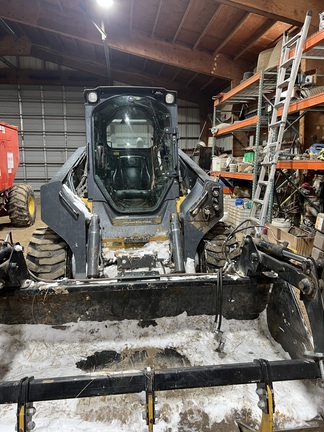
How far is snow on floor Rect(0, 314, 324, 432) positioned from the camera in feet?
4.91

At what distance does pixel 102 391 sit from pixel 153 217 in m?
2.07

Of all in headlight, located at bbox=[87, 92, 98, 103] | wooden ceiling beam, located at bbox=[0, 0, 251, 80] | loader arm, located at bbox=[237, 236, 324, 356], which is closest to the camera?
loader arm, located at bbox=[237, 236, 324, 356]

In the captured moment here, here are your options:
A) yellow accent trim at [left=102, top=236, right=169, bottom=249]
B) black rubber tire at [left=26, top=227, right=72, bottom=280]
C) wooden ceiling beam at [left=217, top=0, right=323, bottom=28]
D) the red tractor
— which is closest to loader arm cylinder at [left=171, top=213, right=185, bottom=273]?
yellow accent trim at [left=102, top=236, right=169, bottom=249]

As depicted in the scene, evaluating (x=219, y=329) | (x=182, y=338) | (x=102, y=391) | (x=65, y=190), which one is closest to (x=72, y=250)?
(x=65, y=190)

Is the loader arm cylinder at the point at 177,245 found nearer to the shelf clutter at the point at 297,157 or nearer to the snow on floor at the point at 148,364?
the snow on floor at the point at 148,364

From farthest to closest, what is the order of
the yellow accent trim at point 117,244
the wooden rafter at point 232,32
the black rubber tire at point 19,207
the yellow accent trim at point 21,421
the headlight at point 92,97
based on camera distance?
the black rubber tire at point 19,207 → the wooden rafter at point 232,32 → the headlight at point 92,97 → the yellow accent trim at point 117,244 → the yellow accent trim at point 21,421

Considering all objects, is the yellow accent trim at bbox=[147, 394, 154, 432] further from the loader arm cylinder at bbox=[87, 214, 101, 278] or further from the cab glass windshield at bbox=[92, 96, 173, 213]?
the cab glass windshield at bbox=[92, 96, 173, 213]

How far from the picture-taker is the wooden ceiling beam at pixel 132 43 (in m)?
7.89

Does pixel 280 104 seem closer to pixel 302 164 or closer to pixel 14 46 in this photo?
pixel 302 164

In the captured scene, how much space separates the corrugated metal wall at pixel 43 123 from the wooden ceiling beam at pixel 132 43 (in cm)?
466

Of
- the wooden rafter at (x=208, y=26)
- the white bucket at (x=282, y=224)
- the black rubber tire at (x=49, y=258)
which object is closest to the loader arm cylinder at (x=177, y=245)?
the black rubber tire at (x=49, y=258)

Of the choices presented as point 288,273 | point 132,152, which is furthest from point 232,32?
point 288,273

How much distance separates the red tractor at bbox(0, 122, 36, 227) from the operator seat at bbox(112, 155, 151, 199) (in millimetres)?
3663

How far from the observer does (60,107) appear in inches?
510
